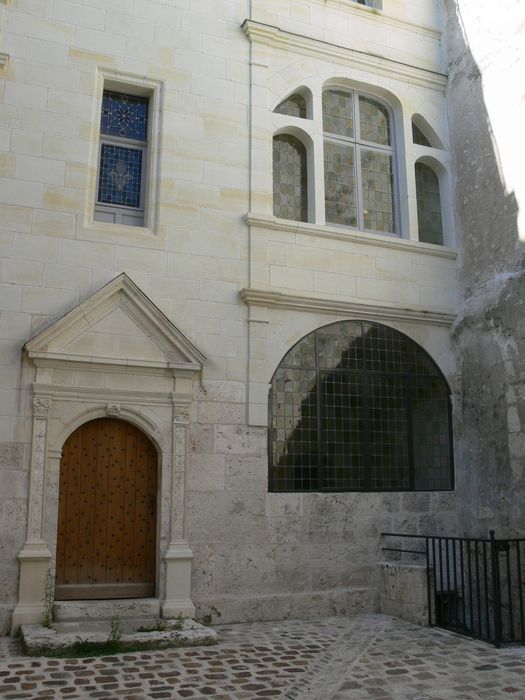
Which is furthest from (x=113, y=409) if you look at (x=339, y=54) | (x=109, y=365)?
(x=339, y=54)

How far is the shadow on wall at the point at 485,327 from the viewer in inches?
321

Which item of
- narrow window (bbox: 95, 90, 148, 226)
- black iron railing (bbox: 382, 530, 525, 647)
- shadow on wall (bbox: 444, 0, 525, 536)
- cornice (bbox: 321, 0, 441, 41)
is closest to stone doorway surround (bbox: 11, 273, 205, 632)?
narrow window (bbox: 95, 90, 148, 226)

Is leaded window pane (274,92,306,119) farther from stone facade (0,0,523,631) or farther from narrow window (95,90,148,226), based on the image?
narrow window (95,90,148,226)

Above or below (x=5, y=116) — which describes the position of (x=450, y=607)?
below

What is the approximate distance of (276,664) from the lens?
5750mm

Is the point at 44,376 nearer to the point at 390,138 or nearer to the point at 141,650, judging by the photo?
the point at 141,650

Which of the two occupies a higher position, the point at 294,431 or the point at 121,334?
the point at 121,334

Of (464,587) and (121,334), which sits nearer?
(121,334)

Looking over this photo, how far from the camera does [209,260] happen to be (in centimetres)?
819

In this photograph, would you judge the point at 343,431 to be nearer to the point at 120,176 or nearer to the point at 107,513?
the point at 107,513

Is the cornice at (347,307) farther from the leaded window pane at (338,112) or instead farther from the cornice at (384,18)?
the cornice at (384,18)

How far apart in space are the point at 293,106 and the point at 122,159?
2467 mm

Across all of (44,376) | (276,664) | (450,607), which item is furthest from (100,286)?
(450,607)

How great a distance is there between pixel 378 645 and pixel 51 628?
2983 millimetres
